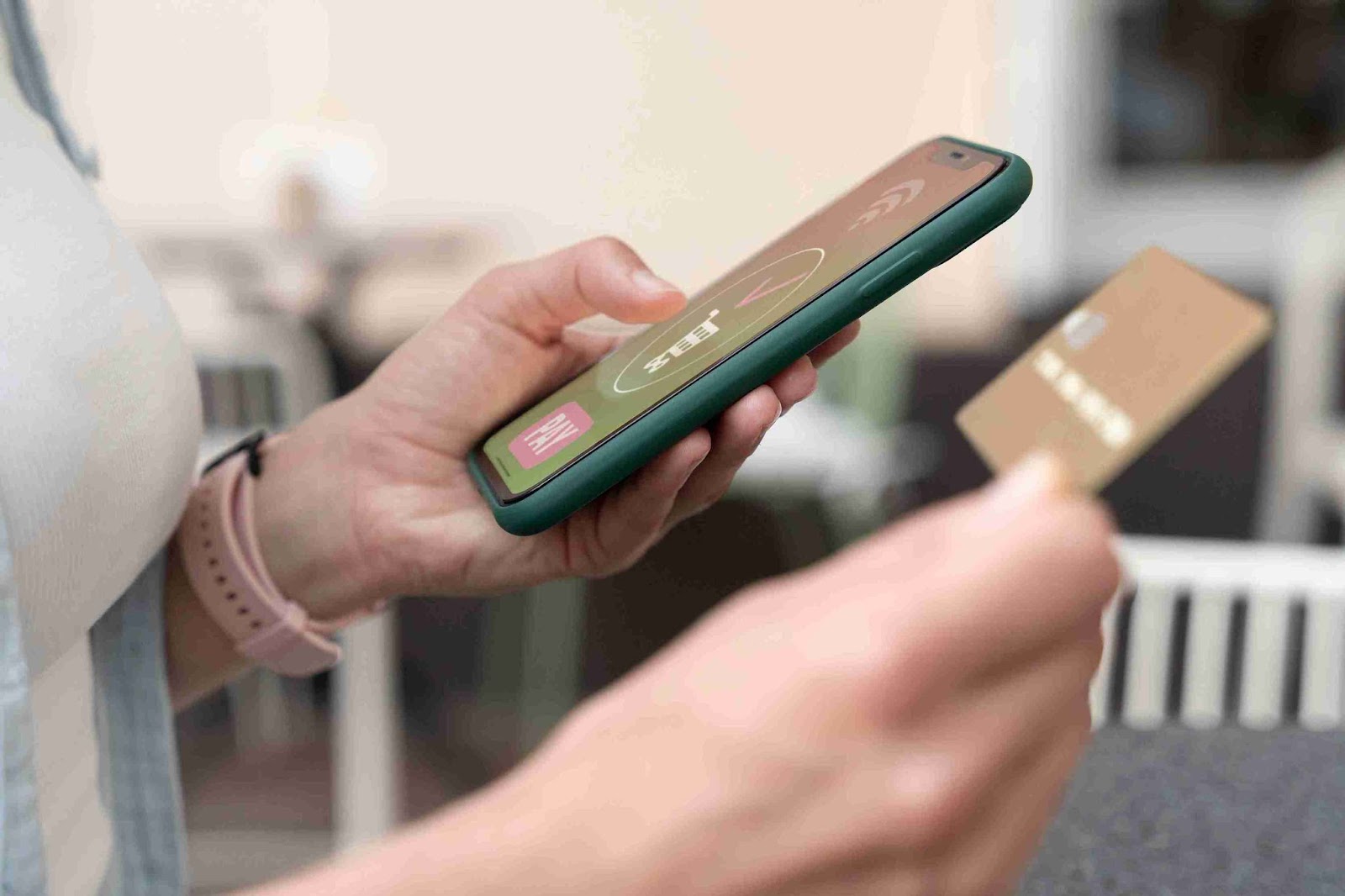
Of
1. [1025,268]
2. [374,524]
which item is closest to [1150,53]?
[1025,268]

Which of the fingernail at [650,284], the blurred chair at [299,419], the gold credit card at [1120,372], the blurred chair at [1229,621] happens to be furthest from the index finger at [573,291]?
the blurred chair at [299,419]

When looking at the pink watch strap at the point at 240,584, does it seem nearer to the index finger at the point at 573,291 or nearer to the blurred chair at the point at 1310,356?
the index finger at the point at 573,291

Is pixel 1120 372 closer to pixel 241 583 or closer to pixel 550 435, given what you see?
pixel 550 435

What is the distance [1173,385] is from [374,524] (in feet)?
1.18

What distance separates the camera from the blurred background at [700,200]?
154 centimetres

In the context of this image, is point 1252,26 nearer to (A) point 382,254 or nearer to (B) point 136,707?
(A) point 382,254

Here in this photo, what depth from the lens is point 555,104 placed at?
1.72 metres

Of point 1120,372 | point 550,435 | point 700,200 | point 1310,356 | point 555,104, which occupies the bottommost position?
point 1310,356

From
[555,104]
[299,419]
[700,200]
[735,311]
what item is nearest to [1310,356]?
[700,200]

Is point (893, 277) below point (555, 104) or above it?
above

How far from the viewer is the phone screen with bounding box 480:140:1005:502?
1.23 feet

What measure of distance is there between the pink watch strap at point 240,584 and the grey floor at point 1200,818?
0.98ft

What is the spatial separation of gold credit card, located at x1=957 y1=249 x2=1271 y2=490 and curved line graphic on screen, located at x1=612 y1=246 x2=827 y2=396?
0.13 metres

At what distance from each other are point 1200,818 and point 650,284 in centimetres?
29
